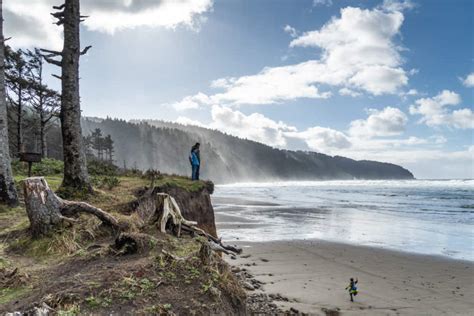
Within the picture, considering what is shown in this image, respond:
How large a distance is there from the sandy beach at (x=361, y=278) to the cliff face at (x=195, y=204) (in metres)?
1.87

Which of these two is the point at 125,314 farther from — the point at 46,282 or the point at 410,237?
the point at 410,237

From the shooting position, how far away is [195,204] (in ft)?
37.8

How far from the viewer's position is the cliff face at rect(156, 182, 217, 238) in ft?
36.2

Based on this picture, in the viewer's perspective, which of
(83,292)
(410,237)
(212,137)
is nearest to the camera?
(83,292)

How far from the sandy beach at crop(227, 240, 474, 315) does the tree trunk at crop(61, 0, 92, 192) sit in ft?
19.3

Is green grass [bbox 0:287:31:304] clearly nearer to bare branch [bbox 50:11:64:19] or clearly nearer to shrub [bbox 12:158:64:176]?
bare branch [bbox 50:11:64:19]

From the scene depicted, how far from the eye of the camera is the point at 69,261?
5.39 meters

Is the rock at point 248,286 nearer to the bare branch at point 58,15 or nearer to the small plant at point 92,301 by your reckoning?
the small plant at point 92,301

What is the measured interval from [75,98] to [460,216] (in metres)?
27.3

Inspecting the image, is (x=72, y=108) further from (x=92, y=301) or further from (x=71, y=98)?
(x=92, y=301)

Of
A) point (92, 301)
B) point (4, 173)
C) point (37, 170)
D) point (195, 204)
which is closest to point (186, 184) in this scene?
point (195, 204)

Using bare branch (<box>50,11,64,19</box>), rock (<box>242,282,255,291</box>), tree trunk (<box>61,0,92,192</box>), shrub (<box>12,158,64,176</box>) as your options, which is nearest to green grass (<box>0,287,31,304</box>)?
tree trunk (<box>61,0,92,192</box>)

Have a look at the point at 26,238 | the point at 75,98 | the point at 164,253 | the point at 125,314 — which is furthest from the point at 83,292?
the point at 75,98

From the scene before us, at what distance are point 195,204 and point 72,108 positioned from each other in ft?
15.3
